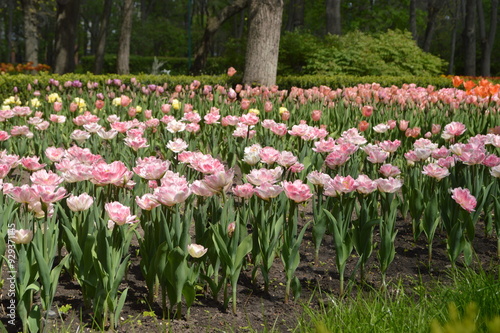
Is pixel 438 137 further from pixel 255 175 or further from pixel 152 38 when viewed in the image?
pixel 152 38

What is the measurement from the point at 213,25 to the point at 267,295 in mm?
15770

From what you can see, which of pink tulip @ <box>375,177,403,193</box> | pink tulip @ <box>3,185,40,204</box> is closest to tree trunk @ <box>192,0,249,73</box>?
pink tulip @ <box>375,177,403,193</box>

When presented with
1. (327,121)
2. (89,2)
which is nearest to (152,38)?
(89,2)

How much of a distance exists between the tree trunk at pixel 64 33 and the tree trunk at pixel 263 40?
7894 millimetres

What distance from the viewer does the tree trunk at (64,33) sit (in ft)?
52.3

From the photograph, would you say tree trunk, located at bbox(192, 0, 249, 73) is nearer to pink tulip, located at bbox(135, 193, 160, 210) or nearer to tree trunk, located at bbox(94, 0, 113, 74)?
tree trunk, located at bbox(94, 0, 113, 74)

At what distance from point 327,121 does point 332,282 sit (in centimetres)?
353

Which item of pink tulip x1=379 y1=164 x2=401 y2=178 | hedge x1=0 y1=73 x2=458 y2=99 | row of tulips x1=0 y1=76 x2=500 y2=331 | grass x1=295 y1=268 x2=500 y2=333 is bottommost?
grass x1=295 y1=268 x2=500 y2=333

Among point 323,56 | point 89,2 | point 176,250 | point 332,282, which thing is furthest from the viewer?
point 89,2

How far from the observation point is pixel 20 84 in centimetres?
983

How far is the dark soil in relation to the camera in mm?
2398

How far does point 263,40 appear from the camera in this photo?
995 centimetres

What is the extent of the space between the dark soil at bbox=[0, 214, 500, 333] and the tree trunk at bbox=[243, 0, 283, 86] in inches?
269

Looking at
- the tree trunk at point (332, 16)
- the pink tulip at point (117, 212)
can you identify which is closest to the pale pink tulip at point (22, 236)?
the pink tulip at point (117, 212)
